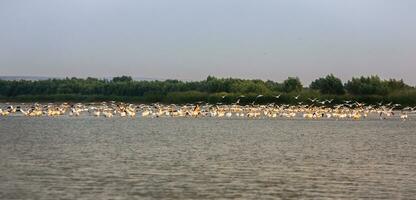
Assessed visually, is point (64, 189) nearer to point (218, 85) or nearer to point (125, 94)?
point (218, 85)

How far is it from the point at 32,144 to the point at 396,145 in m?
19.9

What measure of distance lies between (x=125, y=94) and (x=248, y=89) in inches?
1371

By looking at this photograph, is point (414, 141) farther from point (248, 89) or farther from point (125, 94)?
point (125, 94)

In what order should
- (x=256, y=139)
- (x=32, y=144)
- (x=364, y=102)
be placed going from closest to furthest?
(x=32, y=144)
(x=256, y=139)
(x=364, y=102)

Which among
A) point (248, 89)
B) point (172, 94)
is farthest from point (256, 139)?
point (172, 94)

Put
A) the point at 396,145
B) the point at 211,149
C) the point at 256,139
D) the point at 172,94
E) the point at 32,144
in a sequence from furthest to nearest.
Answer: the point at 172,94, the point at 256,139, the point at 396,145, the point at 32,144, the point at 211,149

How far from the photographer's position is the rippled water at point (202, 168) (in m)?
23.1

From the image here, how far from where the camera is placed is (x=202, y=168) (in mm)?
29250

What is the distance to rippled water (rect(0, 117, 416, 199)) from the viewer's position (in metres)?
23.1

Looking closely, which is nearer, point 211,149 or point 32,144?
point 211,149

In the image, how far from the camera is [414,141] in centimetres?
4888

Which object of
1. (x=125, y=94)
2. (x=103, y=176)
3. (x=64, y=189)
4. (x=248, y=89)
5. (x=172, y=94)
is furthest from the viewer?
(x=125, y=94)

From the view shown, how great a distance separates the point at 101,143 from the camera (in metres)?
43.1

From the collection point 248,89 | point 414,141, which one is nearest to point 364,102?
point 248,89
